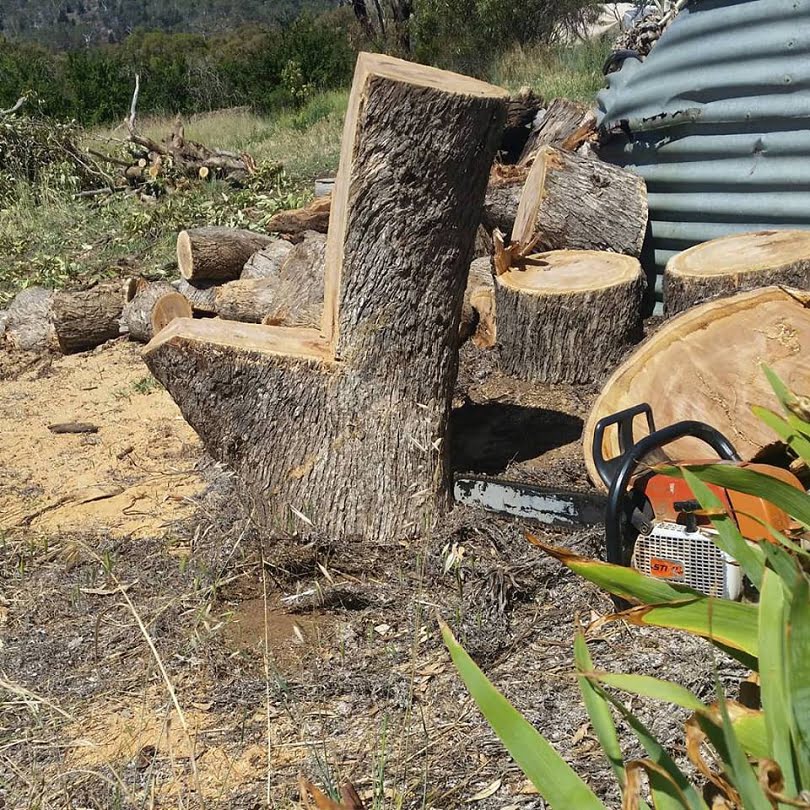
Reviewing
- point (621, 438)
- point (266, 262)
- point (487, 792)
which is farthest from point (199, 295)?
point (487, 792)

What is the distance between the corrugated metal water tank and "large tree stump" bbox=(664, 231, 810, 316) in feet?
1.62

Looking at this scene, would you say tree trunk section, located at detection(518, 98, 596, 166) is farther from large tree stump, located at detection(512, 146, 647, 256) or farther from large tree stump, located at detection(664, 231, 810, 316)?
large tree stump, located at detection(664, 231, 810, 316)

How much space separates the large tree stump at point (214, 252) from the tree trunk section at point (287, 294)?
412mm

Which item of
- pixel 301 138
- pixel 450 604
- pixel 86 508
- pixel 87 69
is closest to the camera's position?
pixel 450 604

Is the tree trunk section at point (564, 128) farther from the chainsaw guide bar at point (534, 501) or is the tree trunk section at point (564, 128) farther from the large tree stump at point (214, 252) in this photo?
the chainsaw guide bar at point (534, 501)

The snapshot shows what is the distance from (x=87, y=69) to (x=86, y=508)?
1852 cm

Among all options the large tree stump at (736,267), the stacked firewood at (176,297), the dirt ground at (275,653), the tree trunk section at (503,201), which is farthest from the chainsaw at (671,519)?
the stacked firewood at (176,297)

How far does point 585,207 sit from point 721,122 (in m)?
0.81

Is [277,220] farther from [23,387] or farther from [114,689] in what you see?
[114,689]

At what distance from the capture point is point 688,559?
7.68ft

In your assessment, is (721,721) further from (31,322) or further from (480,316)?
(31,322)

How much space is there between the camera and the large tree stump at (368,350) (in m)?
3.07

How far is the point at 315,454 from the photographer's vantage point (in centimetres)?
325

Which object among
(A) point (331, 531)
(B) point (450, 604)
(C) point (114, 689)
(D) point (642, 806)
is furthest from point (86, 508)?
(D) point (642, 806)
